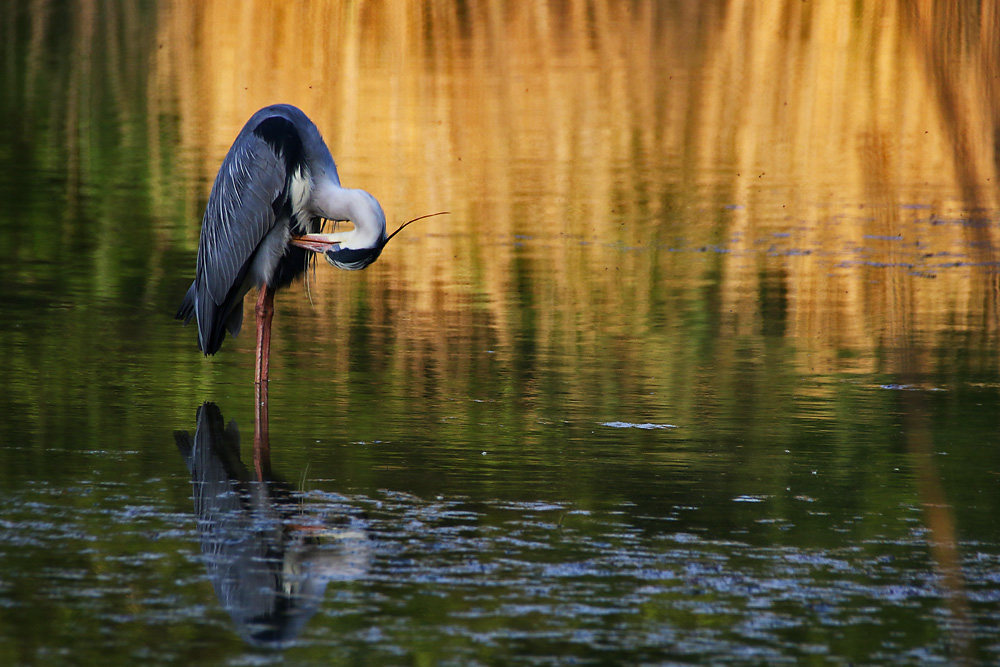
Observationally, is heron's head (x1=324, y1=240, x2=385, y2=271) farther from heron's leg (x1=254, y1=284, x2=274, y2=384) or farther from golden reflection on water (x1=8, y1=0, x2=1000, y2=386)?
golden reflection on water (x1=8, y1=0, x2=1000, y2=386)

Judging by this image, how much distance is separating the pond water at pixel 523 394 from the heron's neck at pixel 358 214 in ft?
2.72

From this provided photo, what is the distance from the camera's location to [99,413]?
8.16 metres

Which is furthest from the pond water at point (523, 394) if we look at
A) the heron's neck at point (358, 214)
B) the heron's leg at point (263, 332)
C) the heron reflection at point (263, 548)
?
the heron's neck at point (358, 214)

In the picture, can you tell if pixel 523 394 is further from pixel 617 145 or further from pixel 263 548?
pixel 617 145

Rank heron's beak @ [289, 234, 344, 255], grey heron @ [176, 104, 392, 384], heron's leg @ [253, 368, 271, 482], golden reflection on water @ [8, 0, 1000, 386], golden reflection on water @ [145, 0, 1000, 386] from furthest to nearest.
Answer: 1. golden reflection on water @ [145, 0, 1000, 386]
2. golden reflection on water @ [8, 0, 1000, 386]
3. grey heron @ [176, 104, 392, 384]
4. heron's beak @ [289, 234, 344, 255]
5. heron's leg @ [253, 368, 271, 482]

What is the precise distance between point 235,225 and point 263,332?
2.50 ft

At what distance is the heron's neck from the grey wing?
329 mm

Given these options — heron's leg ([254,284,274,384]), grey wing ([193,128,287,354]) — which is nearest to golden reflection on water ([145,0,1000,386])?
heron's leg ([254,284,274,384])

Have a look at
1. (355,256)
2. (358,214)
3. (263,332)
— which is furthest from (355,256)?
(263,332)

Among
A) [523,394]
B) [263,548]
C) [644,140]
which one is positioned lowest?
[263,548]

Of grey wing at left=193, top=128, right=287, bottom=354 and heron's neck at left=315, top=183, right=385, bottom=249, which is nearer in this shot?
heron's neck at left=315, top=183, right=385, bottom=249

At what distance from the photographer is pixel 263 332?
363 inches

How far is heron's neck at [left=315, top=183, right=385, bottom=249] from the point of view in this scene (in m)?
9.05

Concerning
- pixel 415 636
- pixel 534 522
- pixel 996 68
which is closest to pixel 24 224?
pixel 534 522
